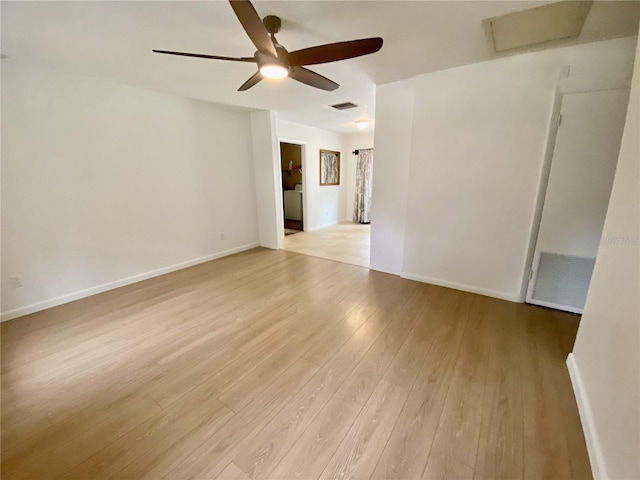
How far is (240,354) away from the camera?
6.64 feet

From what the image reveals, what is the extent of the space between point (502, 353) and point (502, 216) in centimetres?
141

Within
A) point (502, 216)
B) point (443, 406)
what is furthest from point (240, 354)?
point (502, 216)

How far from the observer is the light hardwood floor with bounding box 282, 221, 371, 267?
4364 mm

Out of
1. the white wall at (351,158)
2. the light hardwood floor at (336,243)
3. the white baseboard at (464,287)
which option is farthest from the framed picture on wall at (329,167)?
the white baseboard at (464,287)

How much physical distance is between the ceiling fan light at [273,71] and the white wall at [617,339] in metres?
2.02

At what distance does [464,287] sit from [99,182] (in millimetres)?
4298

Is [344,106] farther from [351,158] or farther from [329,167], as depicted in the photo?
[351,158]

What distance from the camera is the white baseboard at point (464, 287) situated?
2.82 meters

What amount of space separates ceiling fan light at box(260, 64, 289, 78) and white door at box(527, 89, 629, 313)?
94.0 inches

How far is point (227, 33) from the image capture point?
1987 mm

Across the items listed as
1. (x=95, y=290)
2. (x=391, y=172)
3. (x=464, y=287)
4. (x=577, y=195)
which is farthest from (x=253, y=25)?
(x=95, y=290)

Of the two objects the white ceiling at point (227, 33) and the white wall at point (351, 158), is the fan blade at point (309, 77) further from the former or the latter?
the white wall at point (351, 158)

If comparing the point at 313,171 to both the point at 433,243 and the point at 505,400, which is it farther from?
the point at 505,400

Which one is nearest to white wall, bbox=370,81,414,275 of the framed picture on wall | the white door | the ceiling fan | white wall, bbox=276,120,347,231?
the white door
